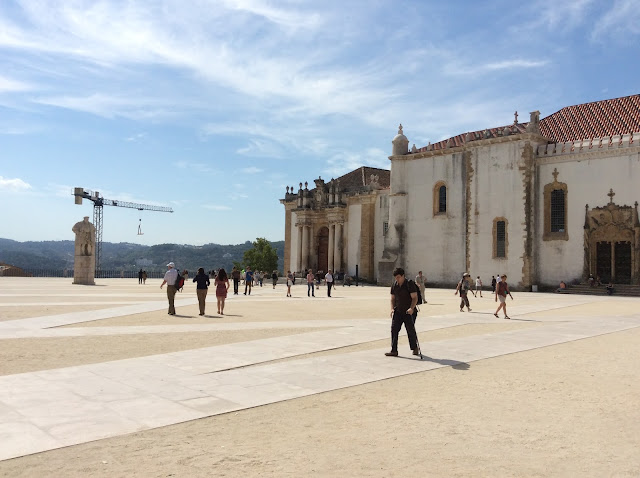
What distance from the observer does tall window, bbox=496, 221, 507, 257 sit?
36.7 metres

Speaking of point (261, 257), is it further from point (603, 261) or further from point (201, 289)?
point (201, 289)

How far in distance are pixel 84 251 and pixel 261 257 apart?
3774cm

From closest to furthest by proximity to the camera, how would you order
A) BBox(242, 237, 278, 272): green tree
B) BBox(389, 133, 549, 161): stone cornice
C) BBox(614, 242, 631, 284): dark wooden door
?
BBox(614, 242, 631, 284): dark wooden door < BBox(389, 133, 549, 161): stone cornice < BBox(242, 237, 278, 272): green tree

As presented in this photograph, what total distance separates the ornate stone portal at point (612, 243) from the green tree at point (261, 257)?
46.3 meters

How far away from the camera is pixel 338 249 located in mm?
49844

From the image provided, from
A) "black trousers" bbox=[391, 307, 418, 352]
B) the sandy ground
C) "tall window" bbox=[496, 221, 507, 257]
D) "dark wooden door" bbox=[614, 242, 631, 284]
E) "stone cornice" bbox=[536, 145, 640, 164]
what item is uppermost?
"stone cornice" bbox=[536, 145, 640, 164]

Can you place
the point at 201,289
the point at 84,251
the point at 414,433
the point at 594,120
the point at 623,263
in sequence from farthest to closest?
the point at 84,251 < the point at 594,120 < the point at 623,263 < the point at 201,289 < the point at 414,433

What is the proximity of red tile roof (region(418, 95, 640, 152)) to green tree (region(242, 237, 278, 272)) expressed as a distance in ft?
124

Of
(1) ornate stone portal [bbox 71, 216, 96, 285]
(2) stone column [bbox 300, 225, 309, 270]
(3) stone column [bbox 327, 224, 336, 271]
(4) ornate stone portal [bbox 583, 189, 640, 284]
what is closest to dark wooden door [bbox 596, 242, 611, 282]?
(4) ornate stone portal [bbox 583, 189, 640, 284]

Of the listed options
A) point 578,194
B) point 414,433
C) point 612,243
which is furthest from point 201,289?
point 578,194

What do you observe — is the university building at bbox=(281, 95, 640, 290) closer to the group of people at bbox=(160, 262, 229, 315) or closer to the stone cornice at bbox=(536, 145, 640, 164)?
the stone cornice at bbox=(536, 145, 640, 164)

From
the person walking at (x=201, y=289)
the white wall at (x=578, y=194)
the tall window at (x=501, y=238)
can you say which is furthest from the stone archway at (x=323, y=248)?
the person walking at (x=201, y=289)

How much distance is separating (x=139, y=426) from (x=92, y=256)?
1397 inches

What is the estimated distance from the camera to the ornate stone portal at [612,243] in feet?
105
